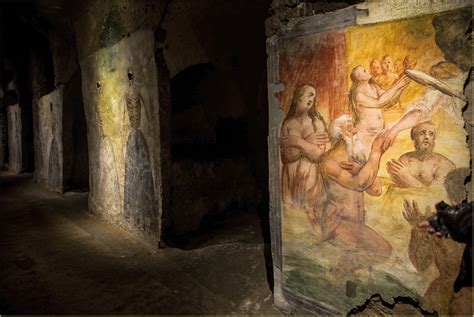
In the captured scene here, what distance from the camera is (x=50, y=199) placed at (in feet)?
30.2

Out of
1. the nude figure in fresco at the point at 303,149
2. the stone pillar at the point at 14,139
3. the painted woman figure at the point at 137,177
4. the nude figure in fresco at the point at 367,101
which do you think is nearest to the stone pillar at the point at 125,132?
the painted woman figure at the point at 137,177

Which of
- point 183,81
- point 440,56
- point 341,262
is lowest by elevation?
point 341,262

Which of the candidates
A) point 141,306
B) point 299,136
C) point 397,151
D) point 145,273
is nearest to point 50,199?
point 145,273

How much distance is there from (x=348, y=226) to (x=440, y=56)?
139 cm

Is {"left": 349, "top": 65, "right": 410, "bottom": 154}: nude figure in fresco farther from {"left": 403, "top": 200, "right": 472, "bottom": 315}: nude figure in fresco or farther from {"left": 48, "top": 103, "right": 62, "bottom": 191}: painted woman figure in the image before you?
{"left": 48, "top": 103, "right": 62, "bottom": 191}: painted woman figure

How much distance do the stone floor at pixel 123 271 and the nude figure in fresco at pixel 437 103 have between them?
2.17 m

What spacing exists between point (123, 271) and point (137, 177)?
172cm

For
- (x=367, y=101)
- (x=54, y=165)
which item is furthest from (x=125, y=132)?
(x=54, y=165)

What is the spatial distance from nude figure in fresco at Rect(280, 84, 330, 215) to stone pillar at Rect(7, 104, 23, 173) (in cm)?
1352

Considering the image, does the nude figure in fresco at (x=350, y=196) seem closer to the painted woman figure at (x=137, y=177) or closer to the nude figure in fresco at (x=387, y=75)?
the nude figure in fresco at (x=387, y=75)

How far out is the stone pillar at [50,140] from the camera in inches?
377

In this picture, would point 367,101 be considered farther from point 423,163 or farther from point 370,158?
point 423,163

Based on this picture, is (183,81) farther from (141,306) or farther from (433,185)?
(433,185)

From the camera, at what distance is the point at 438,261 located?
254cm
